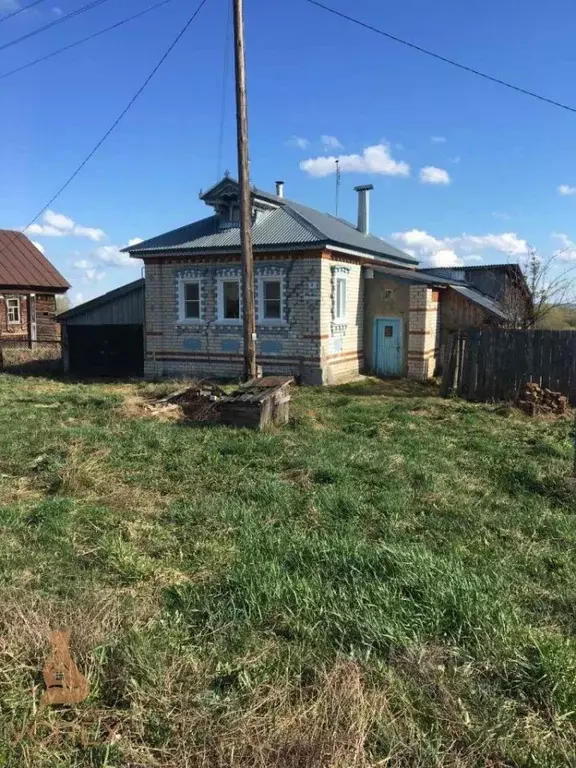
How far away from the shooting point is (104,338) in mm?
19406

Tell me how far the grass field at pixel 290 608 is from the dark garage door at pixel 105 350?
476 inches

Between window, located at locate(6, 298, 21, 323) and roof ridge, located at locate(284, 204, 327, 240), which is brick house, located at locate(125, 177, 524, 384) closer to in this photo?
roof ridge, located at locate(284, 204, 327, 240)

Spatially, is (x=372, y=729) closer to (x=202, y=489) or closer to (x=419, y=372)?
(x=202, y=489)

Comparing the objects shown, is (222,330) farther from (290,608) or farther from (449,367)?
(290,608)

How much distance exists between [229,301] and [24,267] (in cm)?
1460

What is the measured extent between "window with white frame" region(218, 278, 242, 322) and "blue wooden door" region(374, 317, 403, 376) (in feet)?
14.7

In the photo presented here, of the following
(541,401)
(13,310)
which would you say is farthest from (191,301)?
(13,310)

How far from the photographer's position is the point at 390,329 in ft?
58.0

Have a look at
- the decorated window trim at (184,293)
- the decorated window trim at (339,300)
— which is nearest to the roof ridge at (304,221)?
the decorated window trim at (339,300)

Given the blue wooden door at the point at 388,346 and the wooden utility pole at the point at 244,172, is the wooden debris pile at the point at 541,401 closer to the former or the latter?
the wooden utility pole at the point at 244,172

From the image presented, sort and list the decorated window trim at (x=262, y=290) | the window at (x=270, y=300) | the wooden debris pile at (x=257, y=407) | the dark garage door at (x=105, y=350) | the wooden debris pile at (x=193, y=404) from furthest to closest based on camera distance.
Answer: the dark garage door at (x=105, y=350) < the window at (x=270, y=300) < the decorated window trim at (x=262, y=290) < the wooden debris pile at (x=193, y=404) < the wooden debris pile at (x=257, y=407)

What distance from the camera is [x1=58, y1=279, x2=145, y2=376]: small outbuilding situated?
18609 millimetres

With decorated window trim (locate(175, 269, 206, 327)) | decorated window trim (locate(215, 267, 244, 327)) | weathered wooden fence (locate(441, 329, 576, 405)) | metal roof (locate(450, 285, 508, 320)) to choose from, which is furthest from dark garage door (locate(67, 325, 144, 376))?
weathered wooden fence (locate(441, 329, 576, 405))

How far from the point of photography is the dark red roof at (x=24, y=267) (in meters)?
25.6
